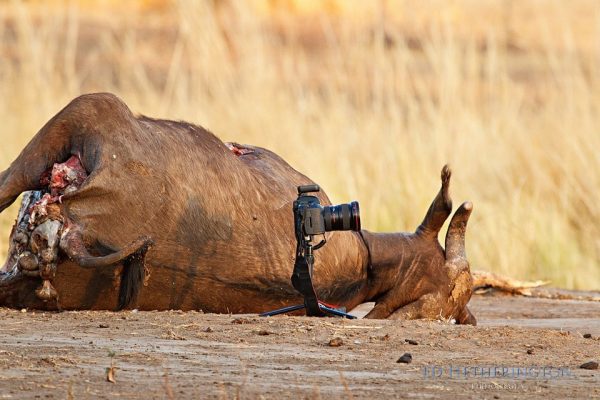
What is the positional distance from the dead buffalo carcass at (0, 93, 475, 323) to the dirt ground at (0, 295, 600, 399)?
145 millimetres

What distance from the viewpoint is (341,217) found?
4.48 metres

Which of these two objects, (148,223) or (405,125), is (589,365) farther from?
(405,125)

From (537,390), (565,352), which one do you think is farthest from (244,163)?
(537,390)

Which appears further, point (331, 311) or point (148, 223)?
point (331, 311)

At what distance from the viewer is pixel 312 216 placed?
14.4ft

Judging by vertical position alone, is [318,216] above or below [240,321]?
above

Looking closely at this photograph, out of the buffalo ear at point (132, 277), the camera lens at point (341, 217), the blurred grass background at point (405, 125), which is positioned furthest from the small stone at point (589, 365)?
the blurred grass background at point (405, 125)

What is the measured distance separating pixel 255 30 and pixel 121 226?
503cm

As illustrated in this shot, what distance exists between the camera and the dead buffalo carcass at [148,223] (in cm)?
429

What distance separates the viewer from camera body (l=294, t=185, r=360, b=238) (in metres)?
4.39

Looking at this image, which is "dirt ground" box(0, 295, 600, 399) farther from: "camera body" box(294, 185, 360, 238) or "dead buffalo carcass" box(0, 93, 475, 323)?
"camera body" box(294, 185, 360, 238)

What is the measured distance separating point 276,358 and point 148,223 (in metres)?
0.95

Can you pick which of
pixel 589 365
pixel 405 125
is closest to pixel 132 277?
pixel 589 365

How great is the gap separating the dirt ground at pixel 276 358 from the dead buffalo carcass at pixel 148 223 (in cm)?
14
